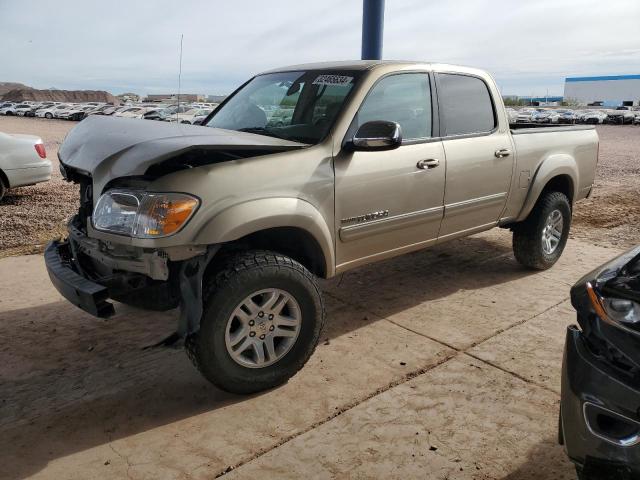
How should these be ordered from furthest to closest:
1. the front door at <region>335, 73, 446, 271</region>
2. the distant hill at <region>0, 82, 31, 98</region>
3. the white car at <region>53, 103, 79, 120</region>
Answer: the distant hill at <region>0, 82, 31, 98</region> < the white car at <region>53, 103, 79, 120</region> < the front door at <region>335, 73, 446, 271</region>

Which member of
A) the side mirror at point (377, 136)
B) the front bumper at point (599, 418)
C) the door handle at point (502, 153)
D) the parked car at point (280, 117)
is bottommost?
the front bumper at point (599, 418)

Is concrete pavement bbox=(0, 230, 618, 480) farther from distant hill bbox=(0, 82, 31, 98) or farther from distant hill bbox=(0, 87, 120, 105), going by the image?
distant hill bbox=(0, 82, 31, 98)

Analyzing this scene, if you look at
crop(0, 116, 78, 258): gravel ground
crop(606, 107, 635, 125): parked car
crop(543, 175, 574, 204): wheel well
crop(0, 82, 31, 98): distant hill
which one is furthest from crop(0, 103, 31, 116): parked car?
crop(0, 82, 31, 98): distant hill

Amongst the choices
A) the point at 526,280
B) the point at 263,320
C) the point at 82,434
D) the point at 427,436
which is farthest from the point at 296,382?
the point at 526,280

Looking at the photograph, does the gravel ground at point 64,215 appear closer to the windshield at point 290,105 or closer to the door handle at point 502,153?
the door handle at point 502,153

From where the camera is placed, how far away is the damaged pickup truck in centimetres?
283

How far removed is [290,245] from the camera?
349cm

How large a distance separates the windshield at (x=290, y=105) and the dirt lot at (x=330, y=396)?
58.5 inches

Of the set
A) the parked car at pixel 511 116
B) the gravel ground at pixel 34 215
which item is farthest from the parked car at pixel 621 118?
the gravel ground at pixel 34 215

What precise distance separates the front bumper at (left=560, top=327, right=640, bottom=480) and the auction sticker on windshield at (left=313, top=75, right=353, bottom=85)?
7.73 feet

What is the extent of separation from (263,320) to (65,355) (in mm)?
1500

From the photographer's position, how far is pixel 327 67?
400cm

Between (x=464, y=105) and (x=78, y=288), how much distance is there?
10.5 ft

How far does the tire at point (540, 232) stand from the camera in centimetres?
516
